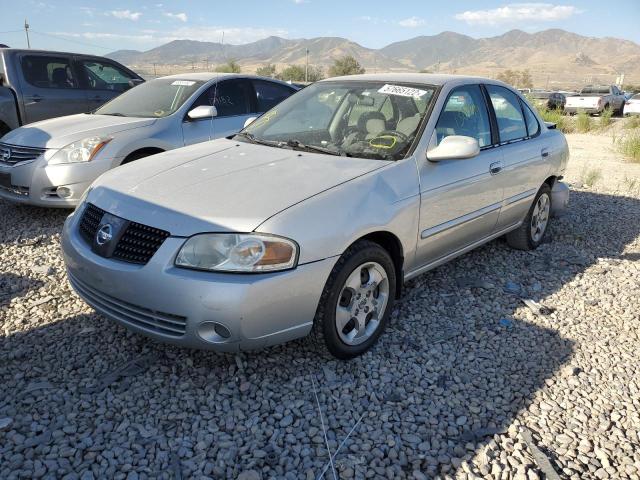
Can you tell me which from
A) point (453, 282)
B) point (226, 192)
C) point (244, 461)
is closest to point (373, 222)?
point (226, 192)

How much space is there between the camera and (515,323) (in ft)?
12.1

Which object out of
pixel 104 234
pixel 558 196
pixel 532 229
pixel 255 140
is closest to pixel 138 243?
pixel 104 234

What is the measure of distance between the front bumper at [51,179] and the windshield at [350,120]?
189 cm

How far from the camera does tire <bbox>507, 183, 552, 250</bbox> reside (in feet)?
16.2

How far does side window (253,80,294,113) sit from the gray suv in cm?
263

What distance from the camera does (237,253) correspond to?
2.53 m

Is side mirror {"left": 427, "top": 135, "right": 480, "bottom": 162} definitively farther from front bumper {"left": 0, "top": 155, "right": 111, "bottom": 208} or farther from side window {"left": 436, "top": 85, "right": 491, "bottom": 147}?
front bumper {"left": 0, "top": 155, "right": 111, "bottom": 208}

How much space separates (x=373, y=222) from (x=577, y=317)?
6.47 feet

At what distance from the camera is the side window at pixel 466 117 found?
12.0ft

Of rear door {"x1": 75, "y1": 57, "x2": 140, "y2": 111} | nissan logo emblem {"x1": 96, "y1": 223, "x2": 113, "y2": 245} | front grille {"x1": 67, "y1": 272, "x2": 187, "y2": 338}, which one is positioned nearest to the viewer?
front grille {"x1": 67, "y1": 272, "x2": 187, "y2": 338}

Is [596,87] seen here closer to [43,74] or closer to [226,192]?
[43,74]

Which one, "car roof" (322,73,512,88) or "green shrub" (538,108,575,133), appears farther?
"green shrub" (538,108,575,133)

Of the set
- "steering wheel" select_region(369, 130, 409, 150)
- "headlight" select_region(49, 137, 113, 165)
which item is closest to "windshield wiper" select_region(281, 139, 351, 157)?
"steering wheel" select_region(369, 130, 409, 150)

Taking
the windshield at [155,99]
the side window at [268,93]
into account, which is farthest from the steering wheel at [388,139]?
the side window at [268,93]
